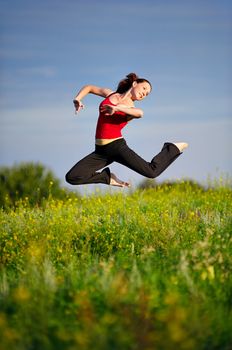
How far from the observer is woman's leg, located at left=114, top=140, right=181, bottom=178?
844 cm

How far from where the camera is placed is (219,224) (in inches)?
322

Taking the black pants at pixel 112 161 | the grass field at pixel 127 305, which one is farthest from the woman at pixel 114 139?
the grass field at pixel 127 305

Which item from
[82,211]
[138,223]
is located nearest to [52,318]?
[138,223]

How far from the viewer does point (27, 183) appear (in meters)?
14.5

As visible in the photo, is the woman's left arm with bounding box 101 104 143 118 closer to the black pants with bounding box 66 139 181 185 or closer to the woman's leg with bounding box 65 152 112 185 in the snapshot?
the black pants with bounding box 66 139 181 185

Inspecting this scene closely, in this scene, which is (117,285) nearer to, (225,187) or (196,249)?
(196,249)

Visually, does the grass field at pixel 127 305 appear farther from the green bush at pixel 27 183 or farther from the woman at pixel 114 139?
the green bush at pixel 27 183

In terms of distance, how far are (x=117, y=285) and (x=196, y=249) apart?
4.52 feet

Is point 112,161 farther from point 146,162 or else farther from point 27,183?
point 27,183

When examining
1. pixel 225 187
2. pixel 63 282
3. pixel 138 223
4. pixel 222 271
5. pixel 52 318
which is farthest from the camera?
pixel 225 187

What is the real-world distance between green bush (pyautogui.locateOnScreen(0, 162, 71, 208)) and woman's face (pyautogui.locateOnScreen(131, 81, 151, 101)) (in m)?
6.22

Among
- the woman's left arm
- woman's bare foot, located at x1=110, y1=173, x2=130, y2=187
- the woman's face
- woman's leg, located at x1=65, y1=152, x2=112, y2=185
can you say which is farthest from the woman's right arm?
woman's bare foot, located at x1=110, y1=173, x2=130, y2=187

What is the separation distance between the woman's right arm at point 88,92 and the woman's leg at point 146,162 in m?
0.78

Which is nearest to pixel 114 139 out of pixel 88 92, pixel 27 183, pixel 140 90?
pixel 140 90
